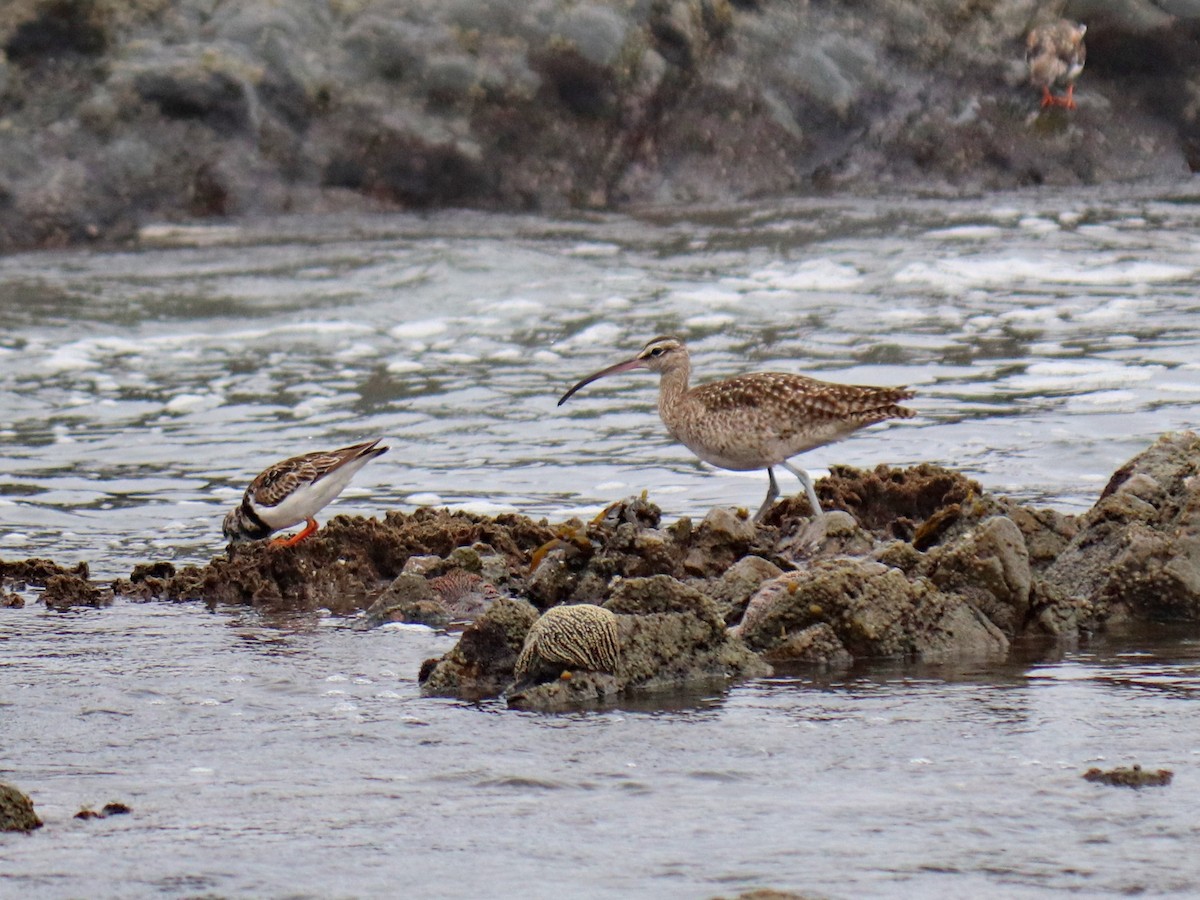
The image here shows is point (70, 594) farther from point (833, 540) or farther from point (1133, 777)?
point (1133, 777)

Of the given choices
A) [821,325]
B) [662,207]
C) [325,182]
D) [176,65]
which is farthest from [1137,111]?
[176,65]

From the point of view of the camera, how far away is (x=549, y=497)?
11.5m

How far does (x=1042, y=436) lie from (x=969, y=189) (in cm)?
1039

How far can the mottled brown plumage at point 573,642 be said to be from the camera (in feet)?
21.4

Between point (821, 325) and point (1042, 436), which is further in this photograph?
point (821, 325)

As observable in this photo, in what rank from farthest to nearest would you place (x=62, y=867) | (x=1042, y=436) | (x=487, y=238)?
(x=487, y=238)
(x=1042, y=436)
(x=62, y=867)

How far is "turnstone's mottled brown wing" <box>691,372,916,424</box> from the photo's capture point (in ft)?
32.6

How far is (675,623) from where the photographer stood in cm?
682

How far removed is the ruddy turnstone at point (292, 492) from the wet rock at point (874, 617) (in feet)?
11.3

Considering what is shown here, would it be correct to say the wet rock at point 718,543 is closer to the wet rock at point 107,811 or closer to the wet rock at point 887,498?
the wet rock at point 887,498

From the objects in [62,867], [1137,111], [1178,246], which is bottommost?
[62,867]

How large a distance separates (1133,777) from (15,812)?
3.13 m

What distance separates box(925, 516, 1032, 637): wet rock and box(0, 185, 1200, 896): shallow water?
0.39 m

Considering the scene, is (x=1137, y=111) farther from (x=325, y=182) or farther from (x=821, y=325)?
(x=325, y=182)
